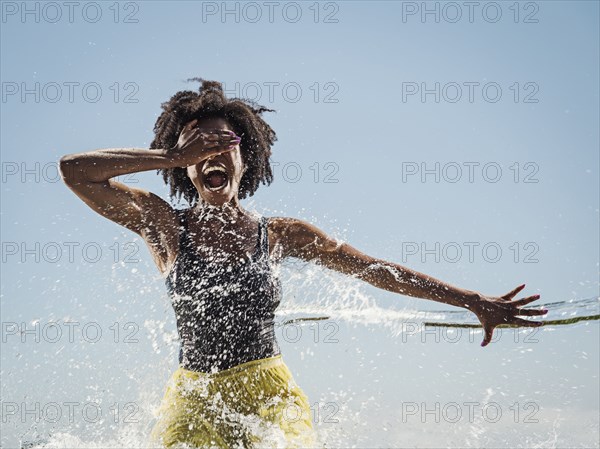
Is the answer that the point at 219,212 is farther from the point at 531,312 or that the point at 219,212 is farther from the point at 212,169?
the point at 531,312

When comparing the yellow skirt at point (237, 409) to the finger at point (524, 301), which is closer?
the yellow skirt at point (237, 409)

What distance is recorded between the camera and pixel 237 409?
375 cm

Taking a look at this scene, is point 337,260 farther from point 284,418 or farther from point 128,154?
point 128,154

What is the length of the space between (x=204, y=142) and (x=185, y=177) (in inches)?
54.6

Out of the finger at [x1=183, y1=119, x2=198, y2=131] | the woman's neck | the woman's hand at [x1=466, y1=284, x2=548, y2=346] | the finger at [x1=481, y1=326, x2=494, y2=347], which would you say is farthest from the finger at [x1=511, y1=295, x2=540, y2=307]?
the finger at [x1=183, y1=119, x2=198, y2=131]

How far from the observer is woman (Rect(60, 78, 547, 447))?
3715 mm

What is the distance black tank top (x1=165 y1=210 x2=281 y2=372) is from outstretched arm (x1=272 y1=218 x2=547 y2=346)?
0.51m

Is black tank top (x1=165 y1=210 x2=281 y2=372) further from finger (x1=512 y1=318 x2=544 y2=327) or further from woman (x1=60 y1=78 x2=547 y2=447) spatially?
finger (x1=512 y1=318 x2=544 y2=327)

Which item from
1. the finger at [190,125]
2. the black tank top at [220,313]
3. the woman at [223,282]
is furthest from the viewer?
the finger at [190,125]

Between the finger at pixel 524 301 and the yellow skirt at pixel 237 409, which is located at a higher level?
the finger at pixel 524 301

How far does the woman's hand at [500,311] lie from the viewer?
3.99 meters

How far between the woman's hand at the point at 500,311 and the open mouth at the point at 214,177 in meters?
1.65

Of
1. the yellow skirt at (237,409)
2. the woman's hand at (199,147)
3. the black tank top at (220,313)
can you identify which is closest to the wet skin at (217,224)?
the woman's hand at (199,147)

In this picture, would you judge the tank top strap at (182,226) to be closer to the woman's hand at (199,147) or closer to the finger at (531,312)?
the woman's hand at (199,147)
